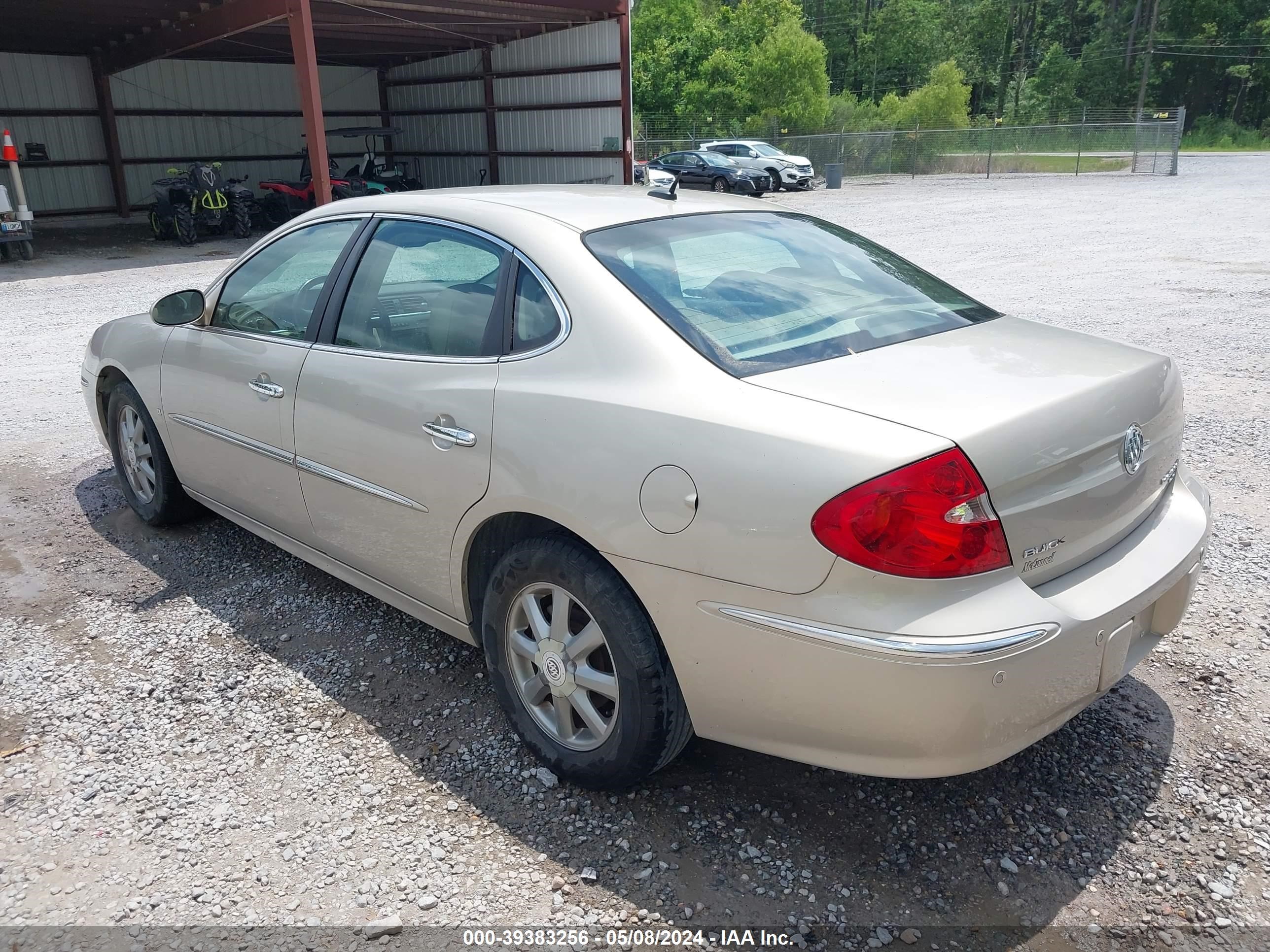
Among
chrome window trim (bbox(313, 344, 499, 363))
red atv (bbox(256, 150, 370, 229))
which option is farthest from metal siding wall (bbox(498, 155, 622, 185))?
chrome window trim (bbox(313, 344, 499, 363))

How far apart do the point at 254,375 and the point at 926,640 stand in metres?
2.71

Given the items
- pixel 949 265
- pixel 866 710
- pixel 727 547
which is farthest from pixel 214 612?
pixel 949 265

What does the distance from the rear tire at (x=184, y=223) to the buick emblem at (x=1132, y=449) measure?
63.3 feet

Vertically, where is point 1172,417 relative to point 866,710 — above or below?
above

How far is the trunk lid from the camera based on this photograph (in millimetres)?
2230

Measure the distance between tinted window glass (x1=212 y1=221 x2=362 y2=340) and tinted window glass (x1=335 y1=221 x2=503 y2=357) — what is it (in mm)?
225

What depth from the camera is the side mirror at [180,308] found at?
414 cm

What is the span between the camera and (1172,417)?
2.79m

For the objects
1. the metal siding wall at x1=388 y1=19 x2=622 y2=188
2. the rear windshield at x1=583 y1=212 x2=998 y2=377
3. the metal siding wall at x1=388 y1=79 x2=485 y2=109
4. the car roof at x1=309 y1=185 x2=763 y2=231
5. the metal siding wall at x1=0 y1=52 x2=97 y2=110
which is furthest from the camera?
the metal siding wall at x1=388 y1=79 x2=485 y2=109

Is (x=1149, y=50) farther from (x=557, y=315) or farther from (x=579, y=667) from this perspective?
(x=579, y=667)

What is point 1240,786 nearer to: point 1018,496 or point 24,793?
point 1018,496

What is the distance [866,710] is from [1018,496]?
59 centimetres

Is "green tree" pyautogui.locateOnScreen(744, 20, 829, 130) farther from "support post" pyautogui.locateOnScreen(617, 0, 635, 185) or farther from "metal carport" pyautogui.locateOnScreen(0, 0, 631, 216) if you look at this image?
"support post" pyautogui.locateOnScreen(617, 0, 635, 185)

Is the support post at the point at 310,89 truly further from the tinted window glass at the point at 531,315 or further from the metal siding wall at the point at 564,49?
the tinted window glass at the point at 531,315
